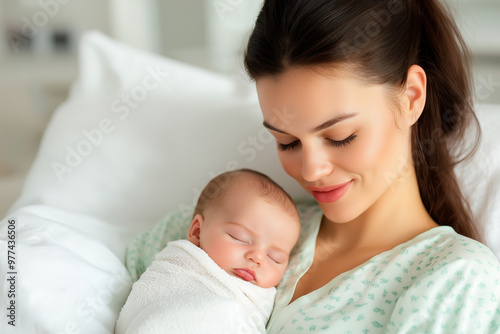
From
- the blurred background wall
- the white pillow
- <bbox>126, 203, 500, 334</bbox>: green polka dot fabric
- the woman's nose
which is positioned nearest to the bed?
the white pillow

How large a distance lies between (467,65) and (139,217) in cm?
110

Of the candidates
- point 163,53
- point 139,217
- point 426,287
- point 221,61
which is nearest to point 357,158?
point 426,287

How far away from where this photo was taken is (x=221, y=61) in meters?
3.08

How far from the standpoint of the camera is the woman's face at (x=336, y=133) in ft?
3.68

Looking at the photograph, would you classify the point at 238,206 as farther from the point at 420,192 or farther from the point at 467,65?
the point at 467,65

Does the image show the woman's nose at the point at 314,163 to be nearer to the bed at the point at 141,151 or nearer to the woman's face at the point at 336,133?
the woman's face at the point at 336,133

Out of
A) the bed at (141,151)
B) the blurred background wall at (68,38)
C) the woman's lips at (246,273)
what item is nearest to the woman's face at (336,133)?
the woman's lips at (246,273)

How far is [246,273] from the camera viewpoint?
1.25m

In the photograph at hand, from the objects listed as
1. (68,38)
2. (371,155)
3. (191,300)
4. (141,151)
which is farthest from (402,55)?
(68,38)

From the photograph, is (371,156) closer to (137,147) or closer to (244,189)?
(244,189)

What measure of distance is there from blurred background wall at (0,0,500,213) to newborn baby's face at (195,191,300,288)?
1.71 meters

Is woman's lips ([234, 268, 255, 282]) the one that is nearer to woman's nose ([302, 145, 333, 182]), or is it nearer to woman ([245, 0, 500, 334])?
woman ([245, 0, 500, 334])

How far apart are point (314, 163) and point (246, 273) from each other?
309mm

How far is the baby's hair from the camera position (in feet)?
4.42
